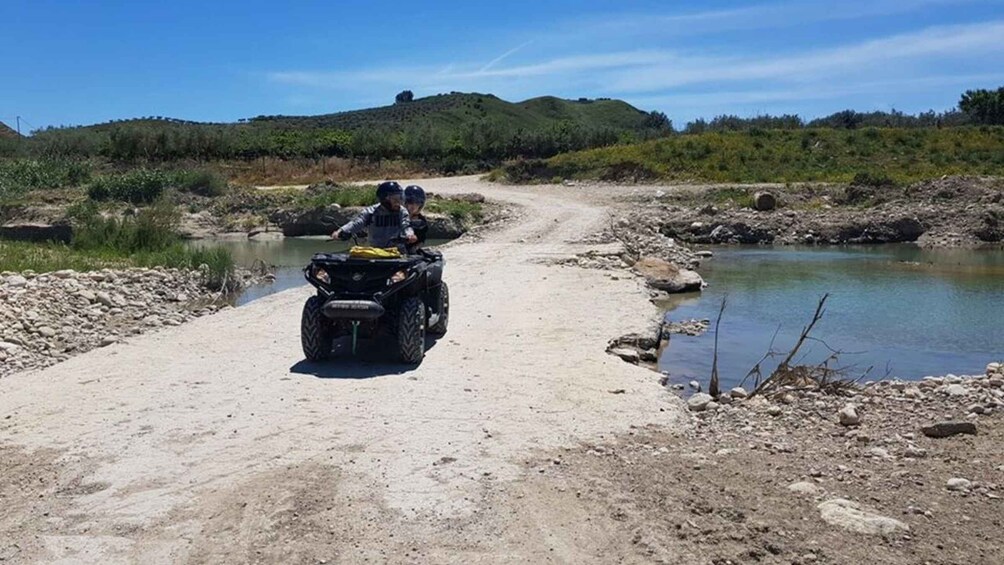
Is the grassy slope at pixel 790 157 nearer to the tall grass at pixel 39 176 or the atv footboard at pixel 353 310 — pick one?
the tall grass at pixel 39 176

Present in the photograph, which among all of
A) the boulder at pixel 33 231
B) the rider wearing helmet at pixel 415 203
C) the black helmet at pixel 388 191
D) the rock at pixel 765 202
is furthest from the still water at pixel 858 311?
the boulder at pixel 33 231

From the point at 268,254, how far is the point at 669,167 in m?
21.2

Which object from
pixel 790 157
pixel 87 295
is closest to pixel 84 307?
pixel 87 295

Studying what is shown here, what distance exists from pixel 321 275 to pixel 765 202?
27386mm

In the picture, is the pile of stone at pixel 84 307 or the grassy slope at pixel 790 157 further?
the grassy slope at pixel 790 157

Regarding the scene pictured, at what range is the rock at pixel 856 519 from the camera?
5258 millimetres

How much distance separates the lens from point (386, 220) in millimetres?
11023

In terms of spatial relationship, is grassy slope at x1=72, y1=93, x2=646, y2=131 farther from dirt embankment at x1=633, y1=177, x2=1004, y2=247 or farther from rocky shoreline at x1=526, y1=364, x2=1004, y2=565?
rocky shoreline at x1=526, y1=364, x2=1004, y2=565

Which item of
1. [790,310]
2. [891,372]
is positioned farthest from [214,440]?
[790,310]

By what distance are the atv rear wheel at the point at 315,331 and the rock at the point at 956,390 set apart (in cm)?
618

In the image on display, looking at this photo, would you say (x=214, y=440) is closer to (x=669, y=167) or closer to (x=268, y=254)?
(x=268, y=254)

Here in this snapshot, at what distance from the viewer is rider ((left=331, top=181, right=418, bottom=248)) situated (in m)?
10.9

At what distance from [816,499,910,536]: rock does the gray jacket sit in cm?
643

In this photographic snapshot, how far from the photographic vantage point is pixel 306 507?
568cm
